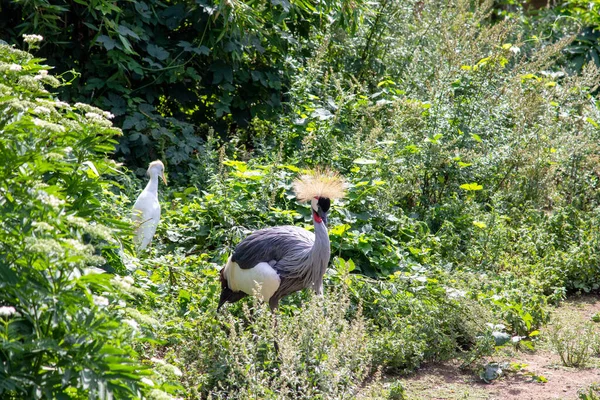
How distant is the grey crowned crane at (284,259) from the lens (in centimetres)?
498

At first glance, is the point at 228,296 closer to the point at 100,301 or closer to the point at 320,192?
the point at 320,192

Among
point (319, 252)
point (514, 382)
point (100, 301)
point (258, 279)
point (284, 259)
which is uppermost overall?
point (100, 301)

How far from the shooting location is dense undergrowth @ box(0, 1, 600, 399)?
2.73 m

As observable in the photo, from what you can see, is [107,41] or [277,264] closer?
[277,264]

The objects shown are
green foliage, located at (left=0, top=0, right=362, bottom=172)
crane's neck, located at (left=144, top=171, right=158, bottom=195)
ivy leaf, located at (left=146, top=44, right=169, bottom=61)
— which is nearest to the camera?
crane's neck, located at (left=144, top=171, right=158, bottom=195)

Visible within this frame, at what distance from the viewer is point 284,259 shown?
5039mm

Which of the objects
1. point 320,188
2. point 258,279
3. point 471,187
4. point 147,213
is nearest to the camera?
point 258,279

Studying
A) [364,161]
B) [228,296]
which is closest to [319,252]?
[228,296]

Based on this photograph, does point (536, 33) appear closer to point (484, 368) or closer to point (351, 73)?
point (351, 73)

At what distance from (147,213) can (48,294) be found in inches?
125

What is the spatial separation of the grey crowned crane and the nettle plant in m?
1.87

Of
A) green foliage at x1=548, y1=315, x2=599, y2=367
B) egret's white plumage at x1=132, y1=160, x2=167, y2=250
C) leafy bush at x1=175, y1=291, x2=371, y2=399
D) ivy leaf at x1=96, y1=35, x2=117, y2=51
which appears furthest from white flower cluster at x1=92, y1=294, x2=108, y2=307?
ivy leaf at x1=96, y1=35, x2=117, y2=51

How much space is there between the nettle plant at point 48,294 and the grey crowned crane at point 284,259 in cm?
187

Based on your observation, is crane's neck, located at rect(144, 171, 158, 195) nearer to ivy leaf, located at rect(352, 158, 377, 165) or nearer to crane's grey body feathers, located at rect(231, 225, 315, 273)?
crane's grey body feathers, located at rect(231, 225, 315, 273)
